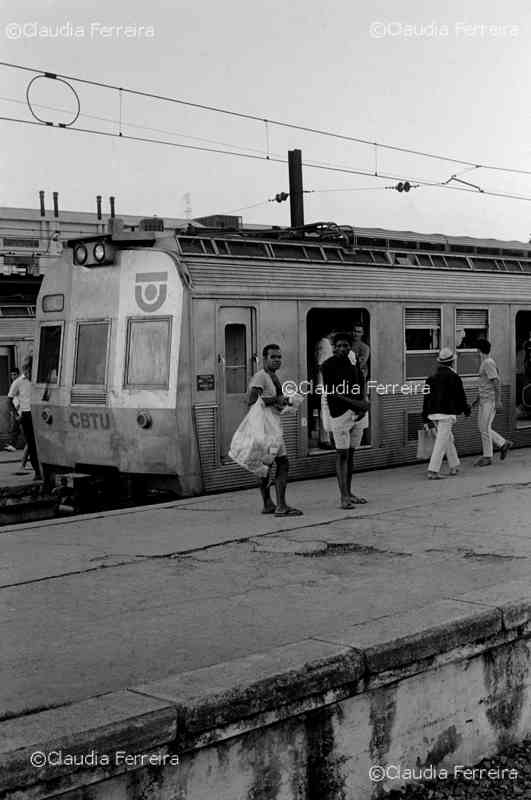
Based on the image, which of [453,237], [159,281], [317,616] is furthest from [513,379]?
[317,616]

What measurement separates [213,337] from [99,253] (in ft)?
5.62

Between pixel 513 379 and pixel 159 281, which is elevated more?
pixel 159 281

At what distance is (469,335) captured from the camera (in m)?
15.4

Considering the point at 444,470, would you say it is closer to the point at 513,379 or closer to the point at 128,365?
the point at 513,379

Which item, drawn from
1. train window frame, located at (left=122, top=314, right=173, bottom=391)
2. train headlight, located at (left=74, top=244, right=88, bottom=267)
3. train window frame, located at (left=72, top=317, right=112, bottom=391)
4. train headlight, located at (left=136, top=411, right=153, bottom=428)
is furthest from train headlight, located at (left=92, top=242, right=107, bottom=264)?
train headlight, located at (left=136, top=411, right=153, bottom=428)

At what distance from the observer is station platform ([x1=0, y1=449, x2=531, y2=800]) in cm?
516

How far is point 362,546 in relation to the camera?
8.77 meters

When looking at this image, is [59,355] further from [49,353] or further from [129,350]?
[129,350]

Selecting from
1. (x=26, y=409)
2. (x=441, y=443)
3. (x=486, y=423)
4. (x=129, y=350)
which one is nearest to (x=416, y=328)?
(x=486, y=423)

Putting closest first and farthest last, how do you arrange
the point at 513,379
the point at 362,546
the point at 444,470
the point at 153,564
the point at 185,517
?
the point at 153,564
the point at 362,546
the point at 185,517
the point at 444,470
the point at 513,379

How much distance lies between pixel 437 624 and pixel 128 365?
722 centimetres

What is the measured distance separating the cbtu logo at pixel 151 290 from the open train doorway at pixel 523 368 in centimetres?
756

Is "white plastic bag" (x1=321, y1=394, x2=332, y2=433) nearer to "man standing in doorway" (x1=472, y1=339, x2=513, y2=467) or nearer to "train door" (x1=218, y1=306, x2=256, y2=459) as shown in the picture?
"train door" (x1=218, y1=306, x2=256, y2=459)

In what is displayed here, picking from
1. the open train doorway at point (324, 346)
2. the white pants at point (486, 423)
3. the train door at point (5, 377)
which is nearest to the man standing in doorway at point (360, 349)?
the open train doorway at point (324, 346)
